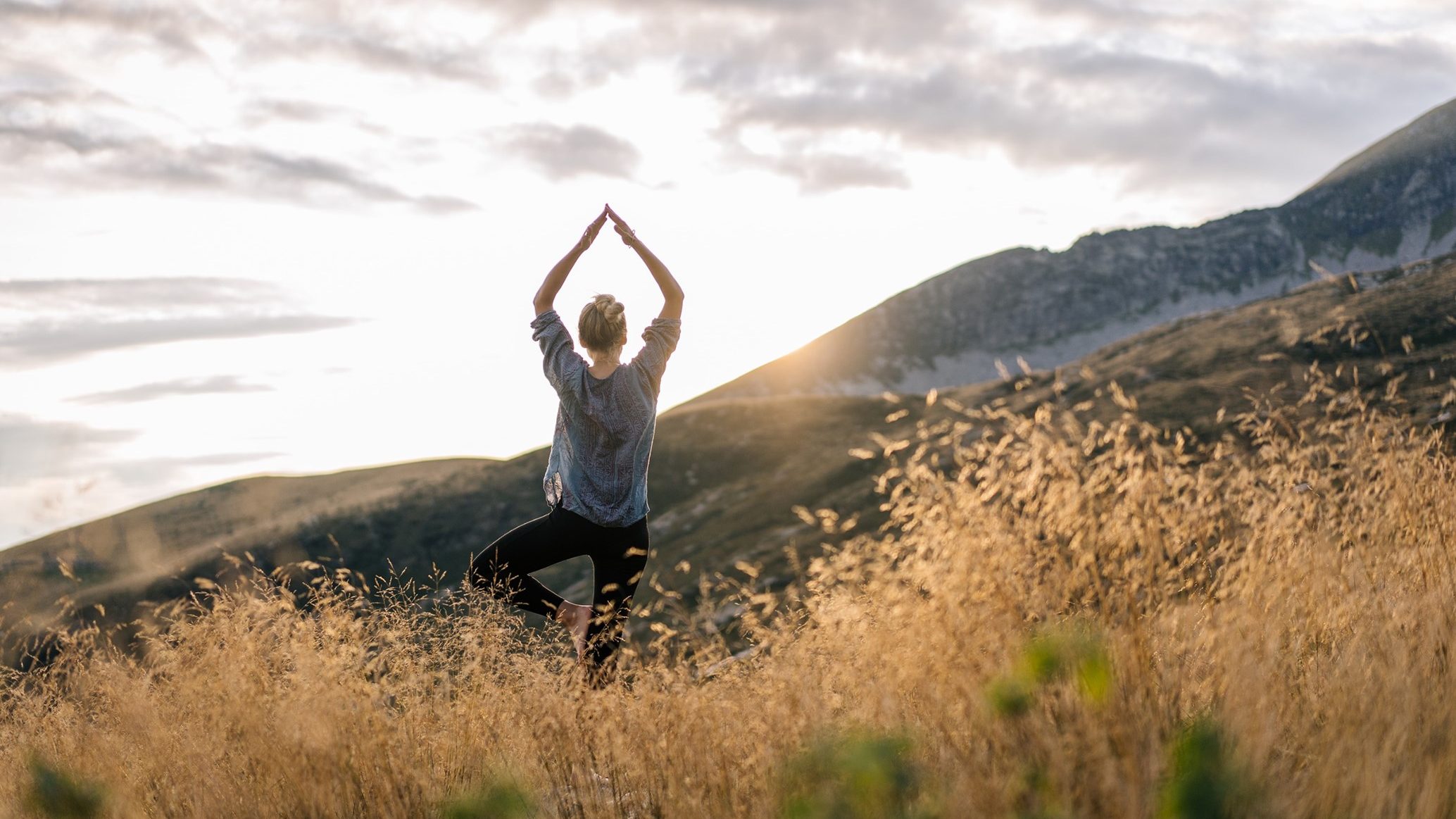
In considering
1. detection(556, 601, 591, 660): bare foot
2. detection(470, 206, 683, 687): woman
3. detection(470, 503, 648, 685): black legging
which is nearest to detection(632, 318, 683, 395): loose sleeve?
detection(470, 206, 683, 687): woman

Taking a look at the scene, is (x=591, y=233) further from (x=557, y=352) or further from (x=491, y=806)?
(x=491, y=806)

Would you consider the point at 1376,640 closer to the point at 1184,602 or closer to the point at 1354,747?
the point at 1184,602

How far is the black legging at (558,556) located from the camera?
5.48 metres

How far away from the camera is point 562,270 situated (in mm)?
5895

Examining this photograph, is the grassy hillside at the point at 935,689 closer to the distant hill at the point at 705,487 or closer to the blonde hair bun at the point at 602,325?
the blonde hair bun at the point at 602,325

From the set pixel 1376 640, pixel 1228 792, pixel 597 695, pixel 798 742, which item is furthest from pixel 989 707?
pixel 1376 640

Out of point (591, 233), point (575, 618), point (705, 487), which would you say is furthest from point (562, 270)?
point (705, 487)

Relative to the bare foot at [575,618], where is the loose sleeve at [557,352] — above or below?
above

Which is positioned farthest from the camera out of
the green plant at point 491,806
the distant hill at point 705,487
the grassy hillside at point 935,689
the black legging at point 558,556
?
the distant hill at point 705,487

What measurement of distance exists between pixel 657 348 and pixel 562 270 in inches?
28.7

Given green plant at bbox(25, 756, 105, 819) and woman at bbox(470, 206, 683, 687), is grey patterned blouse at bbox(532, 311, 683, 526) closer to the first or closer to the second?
woman at bbox(470, 206, 683, 687)

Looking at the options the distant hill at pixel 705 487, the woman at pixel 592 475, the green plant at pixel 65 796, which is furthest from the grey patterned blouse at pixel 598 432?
the distant hill at pixel 705 487

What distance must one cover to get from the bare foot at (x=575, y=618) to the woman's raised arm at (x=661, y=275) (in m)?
1.76

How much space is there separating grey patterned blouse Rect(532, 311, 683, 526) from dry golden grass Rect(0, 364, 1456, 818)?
2.62 feet
